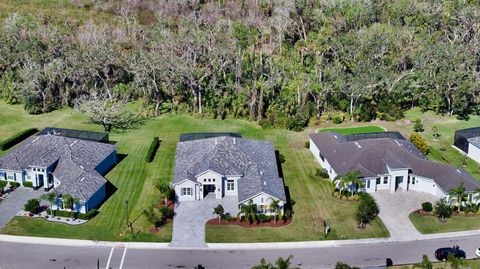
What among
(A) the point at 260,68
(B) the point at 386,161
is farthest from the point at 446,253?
(A) the point at 260,68

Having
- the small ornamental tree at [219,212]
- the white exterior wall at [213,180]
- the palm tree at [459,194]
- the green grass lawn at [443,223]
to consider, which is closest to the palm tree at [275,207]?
the small ornamental tree at [219,212]

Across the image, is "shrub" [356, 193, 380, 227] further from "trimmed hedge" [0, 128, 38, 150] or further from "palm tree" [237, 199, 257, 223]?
"trimmed hedge" [0, 128, 38, 150]

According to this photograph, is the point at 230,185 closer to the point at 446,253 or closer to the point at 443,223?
the point at 443,223

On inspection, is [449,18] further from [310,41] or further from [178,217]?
→ [178,217]

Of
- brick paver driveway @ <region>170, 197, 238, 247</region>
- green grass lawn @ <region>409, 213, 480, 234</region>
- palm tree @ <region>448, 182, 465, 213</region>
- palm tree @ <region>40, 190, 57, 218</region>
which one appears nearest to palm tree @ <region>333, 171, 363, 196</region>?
green grass lawn @ <region>409, 213, 480, 234</region>

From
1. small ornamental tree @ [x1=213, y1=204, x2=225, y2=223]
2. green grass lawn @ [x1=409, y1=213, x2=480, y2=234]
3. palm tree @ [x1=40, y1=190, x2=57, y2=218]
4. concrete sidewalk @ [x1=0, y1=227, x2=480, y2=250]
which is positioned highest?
palm tree @ [x1=40, y1=190, x2=57, y2=218]

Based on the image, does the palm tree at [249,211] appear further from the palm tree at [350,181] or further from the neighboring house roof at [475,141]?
the neighboring house roof at [475,141]
